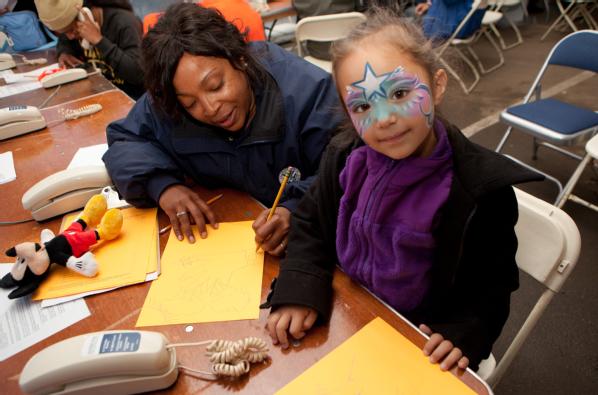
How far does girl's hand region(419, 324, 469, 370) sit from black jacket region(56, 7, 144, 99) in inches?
75.3

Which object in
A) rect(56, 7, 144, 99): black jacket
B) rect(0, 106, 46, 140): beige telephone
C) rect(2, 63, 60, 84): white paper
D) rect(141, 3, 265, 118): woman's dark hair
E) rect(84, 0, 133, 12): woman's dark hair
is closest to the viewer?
rect(141, 3, 265, 118): woman's dark hair

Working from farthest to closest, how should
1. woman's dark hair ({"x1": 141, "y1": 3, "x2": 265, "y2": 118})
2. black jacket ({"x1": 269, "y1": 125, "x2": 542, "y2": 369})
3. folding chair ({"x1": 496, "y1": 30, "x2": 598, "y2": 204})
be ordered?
folding chair ({"x1": 496, "y1": 30, "x2": 598, "y2": 204})
woman's dark hair ({"x1": 141, "y1": 3, "x2": 265, "y2": 118})
black jacket ({"x1": 269, "y1": 125, "x2": 542, "y2": 369})

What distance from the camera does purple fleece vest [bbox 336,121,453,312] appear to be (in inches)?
28.3

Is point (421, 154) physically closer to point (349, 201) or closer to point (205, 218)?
point (349, 201)

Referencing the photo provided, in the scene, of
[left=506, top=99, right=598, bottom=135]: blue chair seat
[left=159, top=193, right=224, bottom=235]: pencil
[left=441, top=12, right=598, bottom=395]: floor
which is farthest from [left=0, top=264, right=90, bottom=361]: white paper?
[left=506, top=99, right=598, bottom=135]: blue chair seat

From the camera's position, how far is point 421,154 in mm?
755

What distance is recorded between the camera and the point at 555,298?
5.35 feet

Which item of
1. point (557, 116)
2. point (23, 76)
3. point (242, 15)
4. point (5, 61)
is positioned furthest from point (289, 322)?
point (5, 61)

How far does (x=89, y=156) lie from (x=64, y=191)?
338mm

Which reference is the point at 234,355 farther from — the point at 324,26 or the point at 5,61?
the point at 5,61

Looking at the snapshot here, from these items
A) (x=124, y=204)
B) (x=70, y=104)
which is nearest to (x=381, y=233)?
(x=124, y=204)

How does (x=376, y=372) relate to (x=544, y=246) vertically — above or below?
below

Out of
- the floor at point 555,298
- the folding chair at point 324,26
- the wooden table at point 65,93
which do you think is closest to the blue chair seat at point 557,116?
the floor at point 555,298

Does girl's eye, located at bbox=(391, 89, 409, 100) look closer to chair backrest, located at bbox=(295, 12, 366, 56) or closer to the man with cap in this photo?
the man with cap
